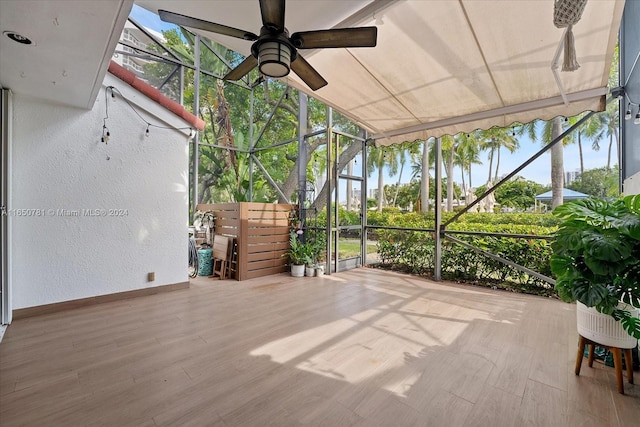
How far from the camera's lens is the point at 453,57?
8.98 ft

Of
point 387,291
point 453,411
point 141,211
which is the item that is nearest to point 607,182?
point 387,291

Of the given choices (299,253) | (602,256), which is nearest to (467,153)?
(299,253)

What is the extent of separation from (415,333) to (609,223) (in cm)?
180

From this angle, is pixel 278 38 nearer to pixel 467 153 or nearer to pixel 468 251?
pixel 468 251

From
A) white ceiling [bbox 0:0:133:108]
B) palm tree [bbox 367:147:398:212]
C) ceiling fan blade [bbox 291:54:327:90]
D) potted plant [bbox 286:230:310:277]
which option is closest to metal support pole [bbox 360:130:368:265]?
potted plant [bbox 286:230:310:277]

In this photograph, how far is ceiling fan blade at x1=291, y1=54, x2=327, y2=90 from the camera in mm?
2280

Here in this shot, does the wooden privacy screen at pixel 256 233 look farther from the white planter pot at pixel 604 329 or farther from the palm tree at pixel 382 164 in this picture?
the palm tree at pixel 382 164

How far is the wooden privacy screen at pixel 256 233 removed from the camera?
17.0 feet

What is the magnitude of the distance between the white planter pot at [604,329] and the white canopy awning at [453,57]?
2221mm

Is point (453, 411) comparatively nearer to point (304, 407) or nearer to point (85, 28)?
point (304, 407)

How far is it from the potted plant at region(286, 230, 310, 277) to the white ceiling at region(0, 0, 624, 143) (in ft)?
9.75

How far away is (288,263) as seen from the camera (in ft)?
19.3

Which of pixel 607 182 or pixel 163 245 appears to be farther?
pixel 607 182

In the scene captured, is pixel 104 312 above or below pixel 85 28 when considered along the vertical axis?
below
